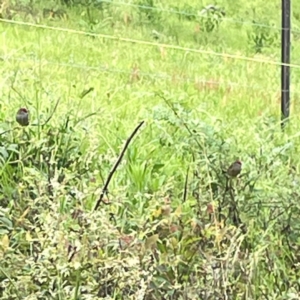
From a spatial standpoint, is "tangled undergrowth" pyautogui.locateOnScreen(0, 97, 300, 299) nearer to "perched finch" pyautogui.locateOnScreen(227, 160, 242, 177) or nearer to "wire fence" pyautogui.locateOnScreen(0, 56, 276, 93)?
"perched finch" pyautogui.locateOnScreen(227, 160, 242, 177)

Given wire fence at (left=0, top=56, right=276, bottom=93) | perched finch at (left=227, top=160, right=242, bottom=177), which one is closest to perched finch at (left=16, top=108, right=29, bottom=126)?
perched finch at (left=227, top=160, right=242, bottom=177)

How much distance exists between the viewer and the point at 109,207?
11.8 ft

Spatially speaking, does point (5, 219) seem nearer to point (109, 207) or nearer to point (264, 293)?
point (109, 207)

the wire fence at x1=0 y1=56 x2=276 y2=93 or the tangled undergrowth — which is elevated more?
the tangled undergrowth

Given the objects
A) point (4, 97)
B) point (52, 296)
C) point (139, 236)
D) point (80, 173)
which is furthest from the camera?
point (4, 97)

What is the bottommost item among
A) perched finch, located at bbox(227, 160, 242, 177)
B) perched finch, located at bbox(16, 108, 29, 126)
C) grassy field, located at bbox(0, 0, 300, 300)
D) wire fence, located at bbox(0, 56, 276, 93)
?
wire fence, located at bbox(0, 56, 276, 93)

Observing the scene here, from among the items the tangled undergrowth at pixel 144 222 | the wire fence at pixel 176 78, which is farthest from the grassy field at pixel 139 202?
the wire fence at pixel 176 78

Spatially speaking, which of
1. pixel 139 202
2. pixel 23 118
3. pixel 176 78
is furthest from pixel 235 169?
pixel 176 78

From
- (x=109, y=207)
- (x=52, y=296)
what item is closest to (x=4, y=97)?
(x=109, y=207)

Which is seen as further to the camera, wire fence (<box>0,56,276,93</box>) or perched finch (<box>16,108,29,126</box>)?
wire fence (<box>0,56,276,93</box>)

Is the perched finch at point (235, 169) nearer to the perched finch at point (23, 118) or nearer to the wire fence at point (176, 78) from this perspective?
the perched finch at point (23, 118)

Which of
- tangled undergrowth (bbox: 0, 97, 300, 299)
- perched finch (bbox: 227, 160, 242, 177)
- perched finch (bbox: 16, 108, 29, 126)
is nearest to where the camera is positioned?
tangled undergrowth (bbox: 0, 97, 300, 299)

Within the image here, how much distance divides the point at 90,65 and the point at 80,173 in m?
3.14

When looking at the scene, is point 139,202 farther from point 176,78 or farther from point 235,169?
point 176,78
